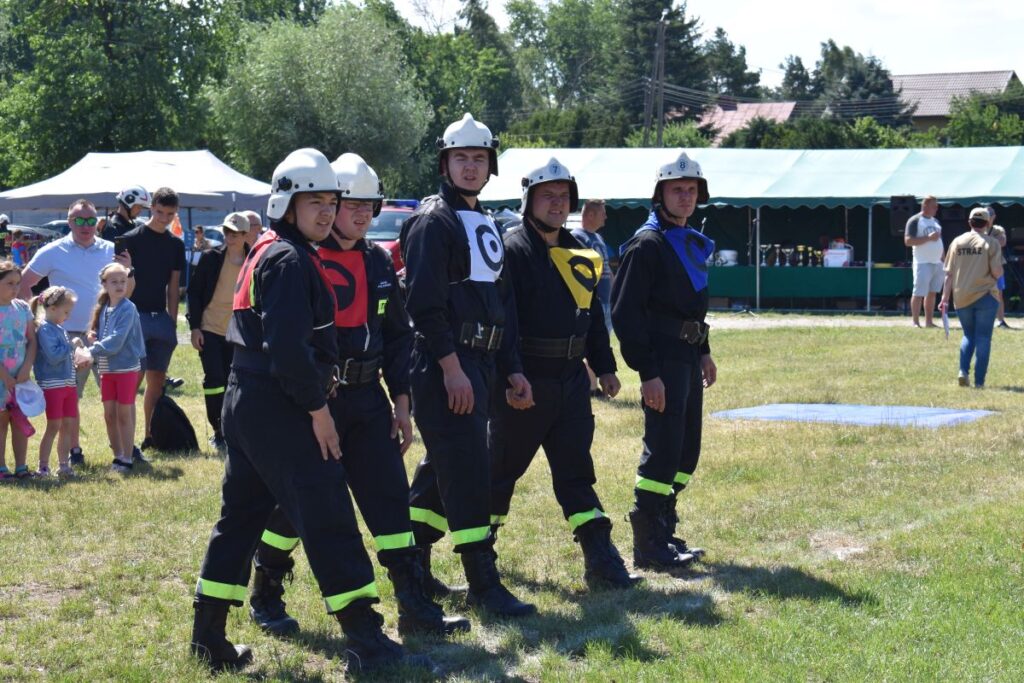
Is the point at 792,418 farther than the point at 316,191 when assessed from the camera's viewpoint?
Yes

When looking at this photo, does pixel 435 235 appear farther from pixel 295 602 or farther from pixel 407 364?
pixel 295 602

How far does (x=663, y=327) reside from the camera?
22.1 feet

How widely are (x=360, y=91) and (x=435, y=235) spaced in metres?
46.2

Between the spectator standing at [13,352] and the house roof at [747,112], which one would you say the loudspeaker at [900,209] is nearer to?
the spectator standing at [13,352]

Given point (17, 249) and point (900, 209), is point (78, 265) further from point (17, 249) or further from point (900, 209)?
point (900, 209)

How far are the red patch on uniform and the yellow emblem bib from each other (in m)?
1.21

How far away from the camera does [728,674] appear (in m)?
4.94

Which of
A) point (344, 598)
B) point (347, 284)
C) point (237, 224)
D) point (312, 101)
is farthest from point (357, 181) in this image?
point (312, 101)

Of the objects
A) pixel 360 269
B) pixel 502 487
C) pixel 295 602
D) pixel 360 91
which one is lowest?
pixel 295 602

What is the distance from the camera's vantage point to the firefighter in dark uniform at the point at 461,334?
18.3 feet

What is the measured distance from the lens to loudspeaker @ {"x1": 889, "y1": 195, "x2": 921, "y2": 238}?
980 inches

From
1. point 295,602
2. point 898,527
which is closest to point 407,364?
point 295,602

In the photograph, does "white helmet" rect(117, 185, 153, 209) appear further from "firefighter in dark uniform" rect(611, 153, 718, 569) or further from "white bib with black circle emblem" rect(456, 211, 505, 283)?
"white bib with black circle emblem" rect(456, 211, 505, 283)

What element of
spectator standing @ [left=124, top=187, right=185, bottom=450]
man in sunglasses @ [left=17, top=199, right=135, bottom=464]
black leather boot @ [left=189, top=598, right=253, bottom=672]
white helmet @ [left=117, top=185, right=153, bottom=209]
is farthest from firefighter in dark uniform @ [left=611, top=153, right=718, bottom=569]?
white helmet @ [left=117, top=185, right=153, bottom=209]
